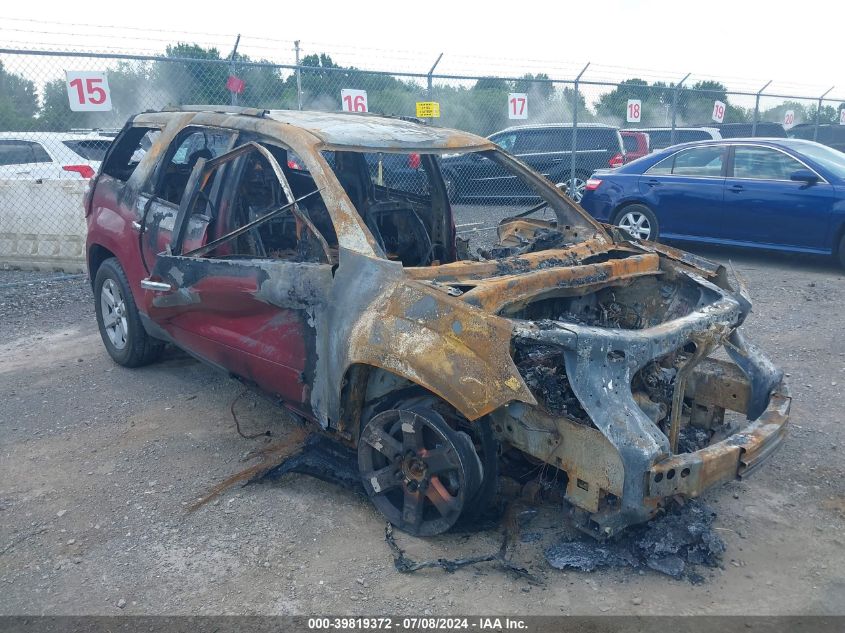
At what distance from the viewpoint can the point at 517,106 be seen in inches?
457

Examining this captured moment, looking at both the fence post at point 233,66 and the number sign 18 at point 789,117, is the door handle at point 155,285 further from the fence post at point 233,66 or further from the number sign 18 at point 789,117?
the number sign 18 at point 789,117

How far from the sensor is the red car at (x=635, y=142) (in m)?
15.2

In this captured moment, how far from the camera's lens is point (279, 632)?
9.09 ft

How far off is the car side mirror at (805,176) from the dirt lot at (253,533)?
378cm

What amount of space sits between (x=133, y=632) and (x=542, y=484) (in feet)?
6.00

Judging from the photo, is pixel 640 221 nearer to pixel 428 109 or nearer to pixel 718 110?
pixel 428 109

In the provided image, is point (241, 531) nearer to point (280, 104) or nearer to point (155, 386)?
point (155, 386)

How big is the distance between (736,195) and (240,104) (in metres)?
6.56

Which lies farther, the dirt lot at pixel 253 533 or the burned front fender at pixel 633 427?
the dirt lot at pixel 253 533

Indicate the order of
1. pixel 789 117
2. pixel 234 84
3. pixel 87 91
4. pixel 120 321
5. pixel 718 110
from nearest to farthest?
pixel 120 321
pixel 87 91
pixel 234 84
pixel 718 110
pixel 789 117

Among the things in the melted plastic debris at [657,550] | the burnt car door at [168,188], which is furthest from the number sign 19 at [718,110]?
the melted plastic debris at [657,550]

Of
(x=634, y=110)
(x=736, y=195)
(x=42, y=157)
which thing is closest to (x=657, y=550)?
(x=736, y=195)

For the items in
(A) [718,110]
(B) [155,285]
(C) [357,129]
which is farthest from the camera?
(A) [718,110]

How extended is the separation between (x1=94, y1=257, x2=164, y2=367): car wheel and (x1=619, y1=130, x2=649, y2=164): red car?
12.1 metres
